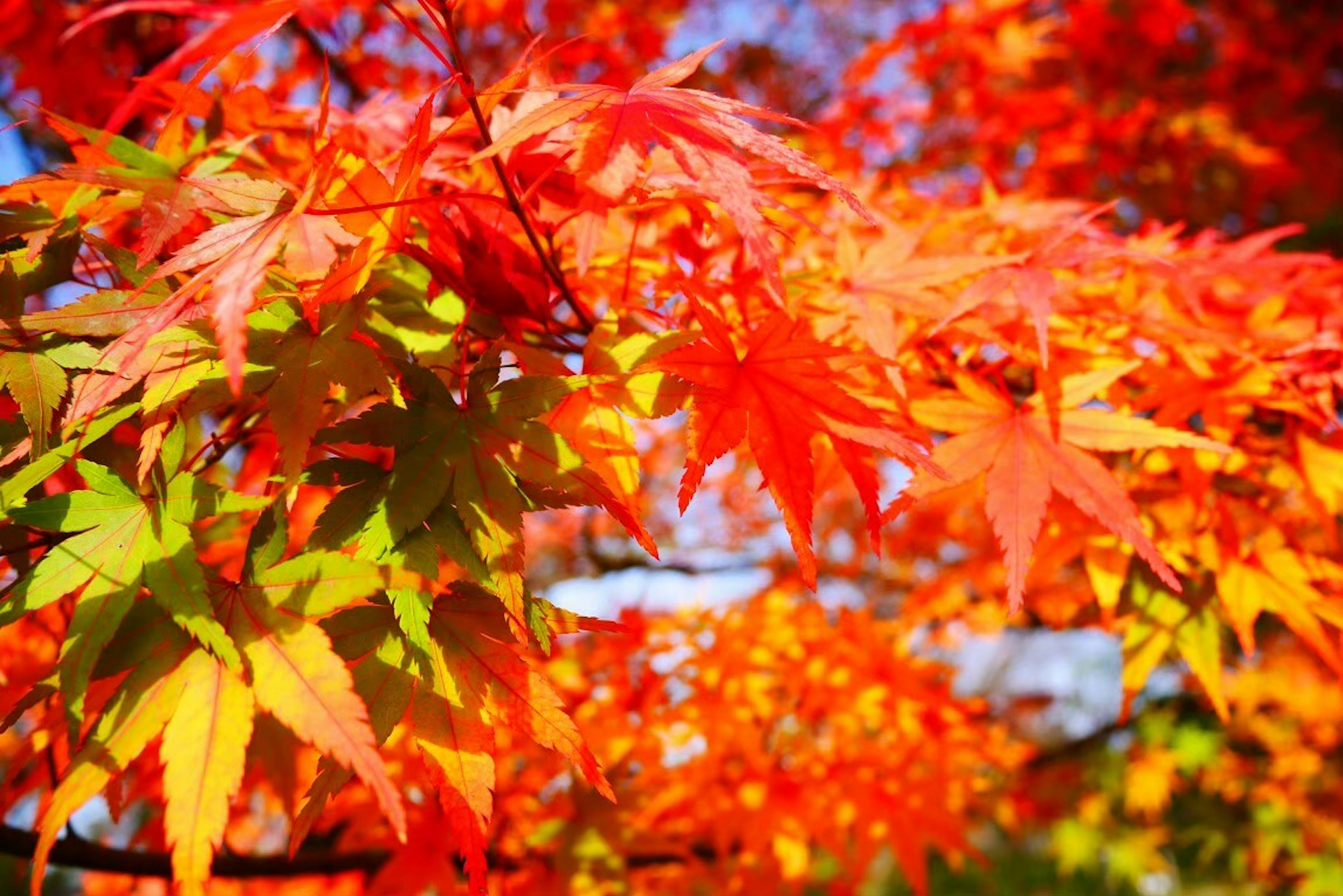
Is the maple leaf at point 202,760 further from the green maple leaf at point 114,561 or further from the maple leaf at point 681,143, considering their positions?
the maple leaf at point 681,143

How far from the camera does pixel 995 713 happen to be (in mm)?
5207

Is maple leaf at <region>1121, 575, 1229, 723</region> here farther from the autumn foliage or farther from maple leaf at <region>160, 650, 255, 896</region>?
maple leaf at <region>160, 650, 255, 896</region>

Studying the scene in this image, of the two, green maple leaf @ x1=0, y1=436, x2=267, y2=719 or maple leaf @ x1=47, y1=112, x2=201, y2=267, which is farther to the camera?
maple leaf @ x1=47, y1=112, x2=201, y2=267

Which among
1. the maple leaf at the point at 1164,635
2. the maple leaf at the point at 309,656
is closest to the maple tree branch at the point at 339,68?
the maple leaf at the point at 309,656

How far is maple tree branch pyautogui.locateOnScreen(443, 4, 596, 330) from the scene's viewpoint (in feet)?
2.11

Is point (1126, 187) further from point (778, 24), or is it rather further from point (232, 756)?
point (232, 756)

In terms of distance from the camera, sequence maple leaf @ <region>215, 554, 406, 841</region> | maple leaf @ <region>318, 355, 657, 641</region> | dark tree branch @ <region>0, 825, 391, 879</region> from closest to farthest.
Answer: maple leaf @ <region>215, 554, 406, 841</region>, maple leaf @ <region>318, 355, 657, 641</region>, dark tree branch @ <region>0, 825, 391, 879</region>

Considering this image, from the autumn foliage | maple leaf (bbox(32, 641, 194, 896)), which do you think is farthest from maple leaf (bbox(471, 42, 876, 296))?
maple leaf (bbox(32, 641, 194, 896))

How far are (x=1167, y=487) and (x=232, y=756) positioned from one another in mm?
1075

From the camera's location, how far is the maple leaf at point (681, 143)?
0.58m

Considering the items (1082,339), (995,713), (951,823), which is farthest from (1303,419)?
(995,713)

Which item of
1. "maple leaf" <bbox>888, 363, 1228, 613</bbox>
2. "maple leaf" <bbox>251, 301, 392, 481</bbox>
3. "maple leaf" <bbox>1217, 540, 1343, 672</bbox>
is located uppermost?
"maple leaf" <bbox>251, 301, 392, 481</bbox>

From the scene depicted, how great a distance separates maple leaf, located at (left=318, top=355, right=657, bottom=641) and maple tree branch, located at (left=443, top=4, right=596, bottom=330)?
15 centimetres

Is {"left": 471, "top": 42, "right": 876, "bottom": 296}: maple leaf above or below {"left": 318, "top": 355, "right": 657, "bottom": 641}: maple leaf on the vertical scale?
above
